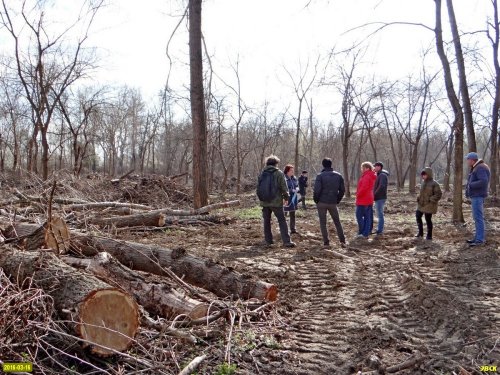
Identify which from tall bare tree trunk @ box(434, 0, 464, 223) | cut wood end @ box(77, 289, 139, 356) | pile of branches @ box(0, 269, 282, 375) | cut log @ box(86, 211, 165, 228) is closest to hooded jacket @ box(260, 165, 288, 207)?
cut log @ box(86, 211, 165, 228)

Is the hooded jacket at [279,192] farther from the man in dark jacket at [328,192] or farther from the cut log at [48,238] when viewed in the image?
the cut log at [48,238]

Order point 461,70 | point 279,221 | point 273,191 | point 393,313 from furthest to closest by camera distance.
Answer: point 461,70 → point 279,221 → point 273,191 → point 393,313

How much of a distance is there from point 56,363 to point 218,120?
2755cm

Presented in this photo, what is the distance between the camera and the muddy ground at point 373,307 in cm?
351

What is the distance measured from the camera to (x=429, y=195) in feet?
30.1

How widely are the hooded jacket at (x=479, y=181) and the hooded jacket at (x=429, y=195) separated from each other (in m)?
1.10

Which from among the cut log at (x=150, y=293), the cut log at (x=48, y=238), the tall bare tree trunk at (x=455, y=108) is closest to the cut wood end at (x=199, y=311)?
the cut log at (x=150, y=293)

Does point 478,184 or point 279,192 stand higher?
point 478,184

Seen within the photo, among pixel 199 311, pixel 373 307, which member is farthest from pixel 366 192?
pixel 199 311

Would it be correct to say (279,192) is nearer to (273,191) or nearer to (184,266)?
(273,191)

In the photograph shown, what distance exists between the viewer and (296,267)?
22.2ft

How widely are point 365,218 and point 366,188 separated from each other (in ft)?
2.49

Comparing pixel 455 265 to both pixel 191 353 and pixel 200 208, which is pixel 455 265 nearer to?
pixel 191 353

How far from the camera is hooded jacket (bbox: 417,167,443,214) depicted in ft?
30.0
